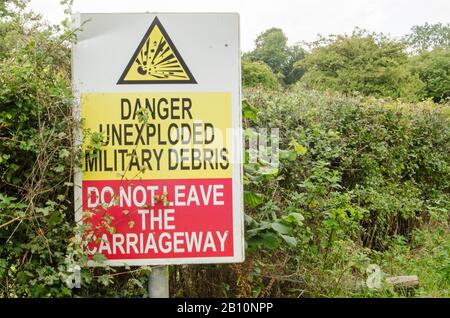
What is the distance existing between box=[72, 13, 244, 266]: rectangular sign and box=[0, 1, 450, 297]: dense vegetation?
145mm

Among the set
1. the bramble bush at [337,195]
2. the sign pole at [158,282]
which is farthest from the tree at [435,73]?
the sign pole at [158,282]

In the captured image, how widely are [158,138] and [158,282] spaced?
0.74 metres

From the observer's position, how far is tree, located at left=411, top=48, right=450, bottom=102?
98.8ft

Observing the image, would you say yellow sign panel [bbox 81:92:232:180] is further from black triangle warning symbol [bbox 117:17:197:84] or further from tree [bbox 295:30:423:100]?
tree [bbox 295:30:423:100]

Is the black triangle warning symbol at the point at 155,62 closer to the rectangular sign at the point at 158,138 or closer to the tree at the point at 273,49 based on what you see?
the rectangular sign at the point at 158,138

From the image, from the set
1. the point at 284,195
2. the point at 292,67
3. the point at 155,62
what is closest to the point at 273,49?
the point at 292,67

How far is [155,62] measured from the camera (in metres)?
2.84

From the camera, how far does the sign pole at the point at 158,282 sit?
2.94 meters

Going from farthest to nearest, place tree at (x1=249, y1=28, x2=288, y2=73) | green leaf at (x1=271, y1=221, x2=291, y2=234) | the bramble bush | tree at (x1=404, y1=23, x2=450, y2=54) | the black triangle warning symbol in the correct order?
tree at (x1=404, y1=23, x2=450, y2=54), tree at (x1=249, y1=28, x2=288, y2=73), the bramble bush, green leaf at (x1=271, y1=221, x2=291, y2=234), the black triangle warning symbol

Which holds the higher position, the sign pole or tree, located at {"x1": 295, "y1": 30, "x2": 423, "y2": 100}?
tree, located at {"x1": 295, "y1": 30, "x2": 423, "y2": 100}

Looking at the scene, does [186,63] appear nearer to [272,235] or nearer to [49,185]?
[49,185]

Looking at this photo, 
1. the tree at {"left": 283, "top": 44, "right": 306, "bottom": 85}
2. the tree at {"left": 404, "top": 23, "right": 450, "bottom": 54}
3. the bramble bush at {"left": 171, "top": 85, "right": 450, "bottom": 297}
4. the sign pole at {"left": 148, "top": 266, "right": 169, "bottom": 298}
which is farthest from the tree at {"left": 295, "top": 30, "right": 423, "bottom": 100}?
the tree at {"left": 404, "top": 23, "right": 450, "bottom": 54}
